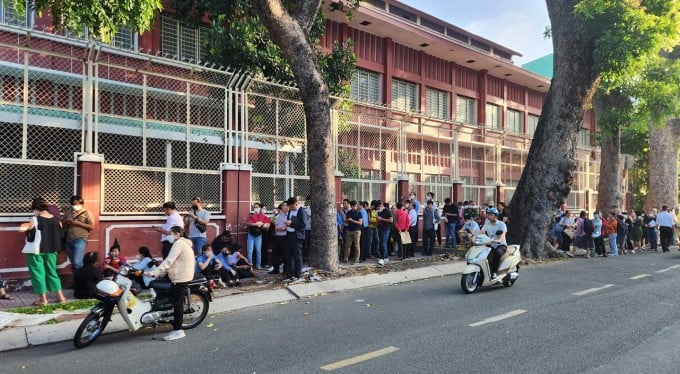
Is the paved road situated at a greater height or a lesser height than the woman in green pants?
lesser

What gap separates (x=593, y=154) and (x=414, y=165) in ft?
58.2

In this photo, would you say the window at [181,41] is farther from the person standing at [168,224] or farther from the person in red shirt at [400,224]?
the person in red shirt at [400,224]

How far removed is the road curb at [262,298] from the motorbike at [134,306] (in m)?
0.67

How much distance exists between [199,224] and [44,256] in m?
2.99

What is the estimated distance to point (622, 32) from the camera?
1286 centimetres

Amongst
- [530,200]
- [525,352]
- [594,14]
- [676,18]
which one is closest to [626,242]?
[530,200]

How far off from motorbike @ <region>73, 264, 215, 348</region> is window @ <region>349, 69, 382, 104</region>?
548 inches

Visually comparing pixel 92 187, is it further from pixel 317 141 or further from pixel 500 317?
pixel 500 317

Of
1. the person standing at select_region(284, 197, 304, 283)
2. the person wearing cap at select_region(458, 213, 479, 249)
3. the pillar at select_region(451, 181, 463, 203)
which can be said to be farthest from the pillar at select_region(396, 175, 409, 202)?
the person standing at select_region(284, 197, 304, 283)

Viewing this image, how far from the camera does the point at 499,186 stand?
68.2ft

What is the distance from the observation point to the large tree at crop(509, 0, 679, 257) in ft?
44.8

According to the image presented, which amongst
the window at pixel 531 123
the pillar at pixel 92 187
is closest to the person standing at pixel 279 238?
the pillar at pixel 92 187

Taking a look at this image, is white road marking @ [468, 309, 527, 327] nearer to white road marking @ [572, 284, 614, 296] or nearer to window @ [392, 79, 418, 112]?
white road marking @ [572, 284, 614, 296]

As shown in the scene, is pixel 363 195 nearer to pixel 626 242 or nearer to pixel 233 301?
pixel 233 301
